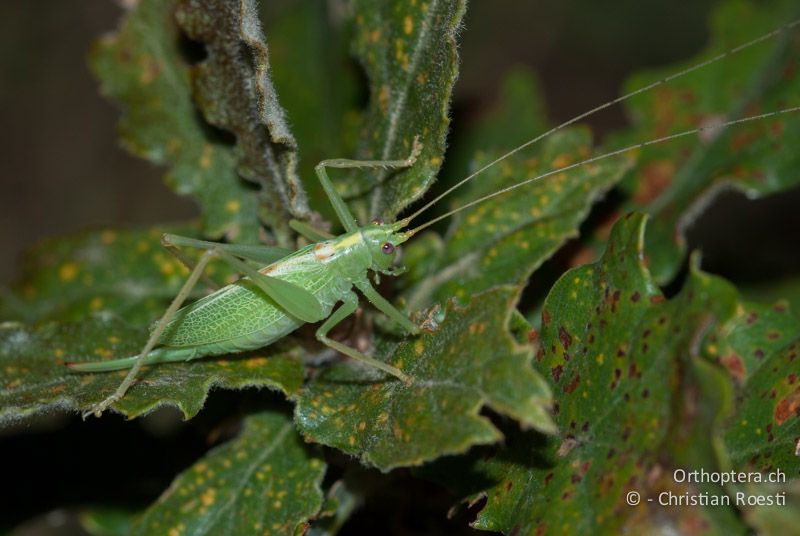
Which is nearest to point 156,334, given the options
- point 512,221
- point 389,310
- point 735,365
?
point 389,310

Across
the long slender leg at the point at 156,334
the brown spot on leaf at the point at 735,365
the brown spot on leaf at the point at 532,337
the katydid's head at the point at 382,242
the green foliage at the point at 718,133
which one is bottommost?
the brown spot on leaf at the point at 735,365

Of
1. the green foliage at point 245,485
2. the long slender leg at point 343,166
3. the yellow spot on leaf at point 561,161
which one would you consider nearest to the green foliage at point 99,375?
the green foliage at point 245,485

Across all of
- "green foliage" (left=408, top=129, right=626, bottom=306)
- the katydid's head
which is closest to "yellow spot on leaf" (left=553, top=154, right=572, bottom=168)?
"green foliage" (left=408, top=129, right=626, bottom=306)

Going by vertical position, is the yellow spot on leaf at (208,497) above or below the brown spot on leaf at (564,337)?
below

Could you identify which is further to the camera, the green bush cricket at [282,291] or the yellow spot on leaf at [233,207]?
the yellow spot on leaf at [233,207]

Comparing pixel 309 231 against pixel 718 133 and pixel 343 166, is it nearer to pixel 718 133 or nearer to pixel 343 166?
pixel 343 166

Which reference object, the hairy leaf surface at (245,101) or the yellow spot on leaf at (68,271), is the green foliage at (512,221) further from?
the yellow spot on leaf at (68,271)

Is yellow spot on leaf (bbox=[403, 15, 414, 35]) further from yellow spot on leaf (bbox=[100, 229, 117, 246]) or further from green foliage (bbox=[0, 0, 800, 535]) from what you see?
yellow spot on leaf (bbox=[100, 229, 117, 246])

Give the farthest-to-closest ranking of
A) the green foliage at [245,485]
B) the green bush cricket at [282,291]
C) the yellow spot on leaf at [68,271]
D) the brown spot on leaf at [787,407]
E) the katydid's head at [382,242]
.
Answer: the yellow spot on leaf at [68,271]
the katydid's head at [382,242]
the green bush cricket at [282,291]
the green foliage at [245,485]
the brown spot on leaf at [787,407]
